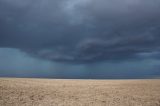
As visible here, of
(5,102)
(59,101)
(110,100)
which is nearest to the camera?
(5,102)

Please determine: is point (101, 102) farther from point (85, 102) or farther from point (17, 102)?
point (17, 102)

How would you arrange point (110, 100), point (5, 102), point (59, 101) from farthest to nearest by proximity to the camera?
1. point (110, 100)
2. point (59, 101)
3. point (5, 102)

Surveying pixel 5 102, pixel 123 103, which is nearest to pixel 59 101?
pixel 5 102

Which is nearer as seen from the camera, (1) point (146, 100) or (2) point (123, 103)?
(2) point (123, 103)

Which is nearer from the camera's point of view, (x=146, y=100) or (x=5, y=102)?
(x=5, y=102)

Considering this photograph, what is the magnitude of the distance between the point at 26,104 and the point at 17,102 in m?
1.54

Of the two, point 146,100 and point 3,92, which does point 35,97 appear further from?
point 146,100

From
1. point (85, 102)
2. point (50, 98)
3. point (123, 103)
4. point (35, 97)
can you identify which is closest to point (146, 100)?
point (123, 103)

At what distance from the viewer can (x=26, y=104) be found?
2970 cm

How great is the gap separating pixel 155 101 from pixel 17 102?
22587 mm

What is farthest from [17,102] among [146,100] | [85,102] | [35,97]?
[146,100]

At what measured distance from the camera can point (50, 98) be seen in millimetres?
34188

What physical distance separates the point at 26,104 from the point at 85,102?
9.11 metres

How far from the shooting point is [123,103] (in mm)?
33531
